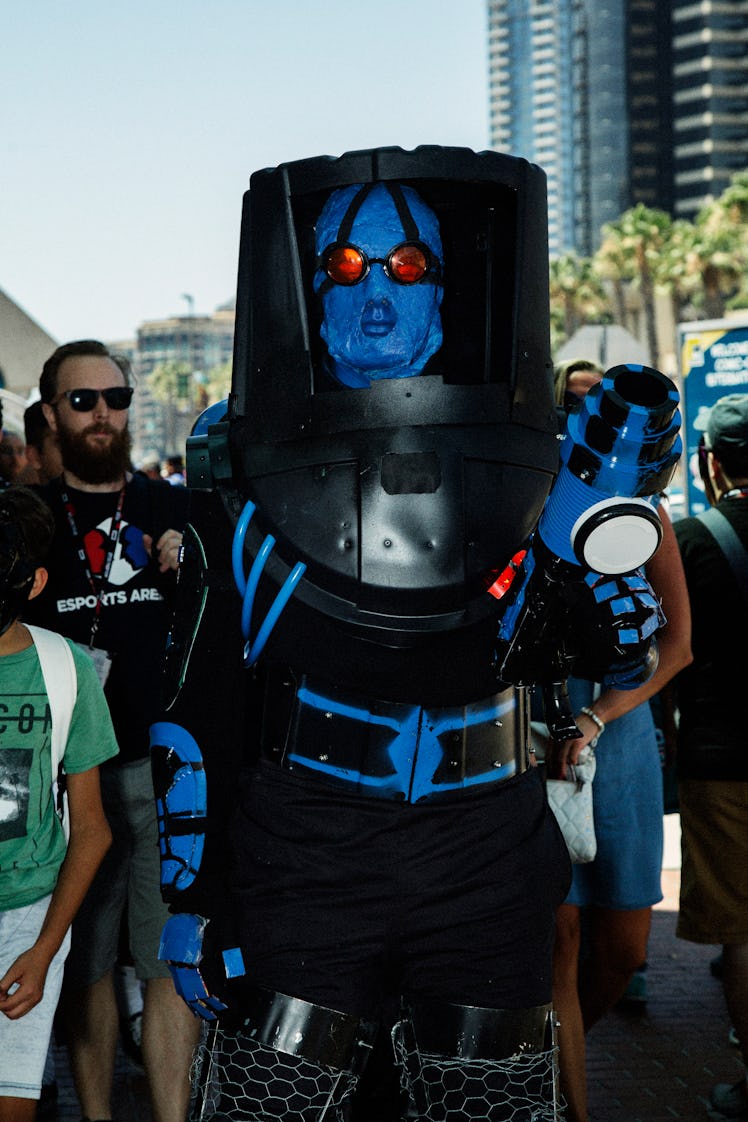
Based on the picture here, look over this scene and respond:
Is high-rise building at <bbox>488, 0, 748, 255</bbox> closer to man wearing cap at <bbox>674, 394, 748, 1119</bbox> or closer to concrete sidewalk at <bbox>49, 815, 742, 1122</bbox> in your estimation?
concrete sidewalk at <bbox>49, 815, 742, 1122</bbox>

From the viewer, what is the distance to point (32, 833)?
3.06 m

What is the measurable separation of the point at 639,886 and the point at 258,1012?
171cm

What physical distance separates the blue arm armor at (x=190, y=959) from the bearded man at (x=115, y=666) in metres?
1.58

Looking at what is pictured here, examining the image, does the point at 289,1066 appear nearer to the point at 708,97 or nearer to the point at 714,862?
the point at 714,862

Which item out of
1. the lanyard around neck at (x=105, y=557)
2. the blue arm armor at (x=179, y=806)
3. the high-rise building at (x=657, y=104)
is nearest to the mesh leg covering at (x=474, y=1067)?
the blue arm armor at (x=179, y=806)

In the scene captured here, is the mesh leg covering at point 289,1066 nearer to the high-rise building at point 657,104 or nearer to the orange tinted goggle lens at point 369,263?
the orange tinted goggle lens at point 369,263

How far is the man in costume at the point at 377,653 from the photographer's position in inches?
89.4

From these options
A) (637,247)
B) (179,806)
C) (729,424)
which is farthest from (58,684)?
(637,247)

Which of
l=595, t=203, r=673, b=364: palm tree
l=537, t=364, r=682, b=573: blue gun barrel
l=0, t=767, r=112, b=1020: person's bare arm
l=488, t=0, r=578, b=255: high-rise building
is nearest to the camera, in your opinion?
l=537, t=364, r=682, b=573: blue gun barrel

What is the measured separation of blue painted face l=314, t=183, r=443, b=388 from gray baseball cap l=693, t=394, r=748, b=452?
1784 mm

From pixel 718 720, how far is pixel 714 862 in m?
0.43

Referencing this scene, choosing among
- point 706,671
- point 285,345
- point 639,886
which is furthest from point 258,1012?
point 706,671

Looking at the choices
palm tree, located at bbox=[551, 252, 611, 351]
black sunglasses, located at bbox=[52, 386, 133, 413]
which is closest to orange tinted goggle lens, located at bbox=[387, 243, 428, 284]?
black sunglasses, located at bbox=[52, 386, 133, 413]

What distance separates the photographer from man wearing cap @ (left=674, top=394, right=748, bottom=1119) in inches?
161
